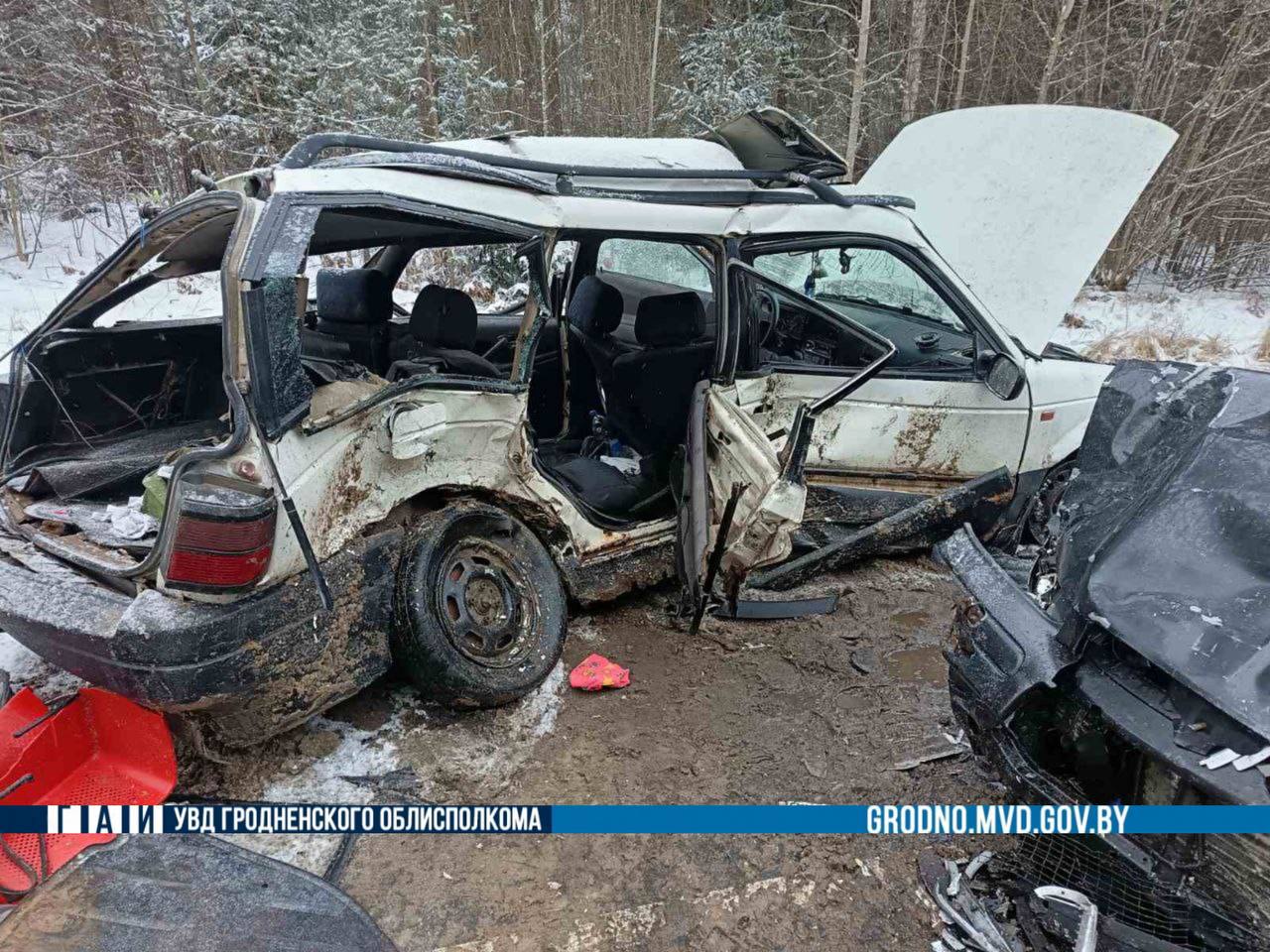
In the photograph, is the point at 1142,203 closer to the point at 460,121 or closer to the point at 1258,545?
the point at 460,121

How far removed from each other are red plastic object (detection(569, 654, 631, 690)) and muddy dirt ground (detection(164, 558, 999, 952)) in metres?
0.04

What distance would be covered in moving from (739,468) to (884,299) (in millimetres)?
1894

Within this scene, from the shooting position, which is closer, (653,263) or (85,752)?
(85,752)

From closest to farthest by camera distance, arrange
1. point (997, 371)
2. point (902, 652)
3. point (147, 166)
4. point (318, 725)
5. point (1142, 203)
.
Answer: point (318, 725) → point (902, 652) → point (997, 371) → point (1142, 203) → point (147, 166)

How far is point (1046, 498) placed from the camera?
4.30 metres

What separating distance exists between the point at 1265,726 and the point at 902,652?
204cm

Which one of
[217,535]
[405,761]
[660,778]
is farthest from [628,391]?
[217,535]

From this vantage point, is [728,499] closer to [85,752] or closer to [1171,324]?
[85,752]

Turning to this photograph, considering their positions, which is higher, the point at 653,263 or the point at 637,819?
the point at 653,263

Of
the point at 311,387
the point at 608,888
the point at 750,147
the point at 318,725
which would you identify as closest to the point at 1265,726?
the point at 608,888

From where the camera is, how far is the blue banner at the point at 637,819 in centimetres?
177

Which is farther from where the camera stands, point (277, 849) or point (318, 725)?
point (318, 725)

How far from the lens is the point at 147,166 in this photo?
13.4 metres

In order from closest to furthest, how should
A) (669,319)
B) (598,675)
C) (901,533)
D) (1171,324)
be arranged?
(598,675) < (669,319) < (901,533) < (1171,324)
